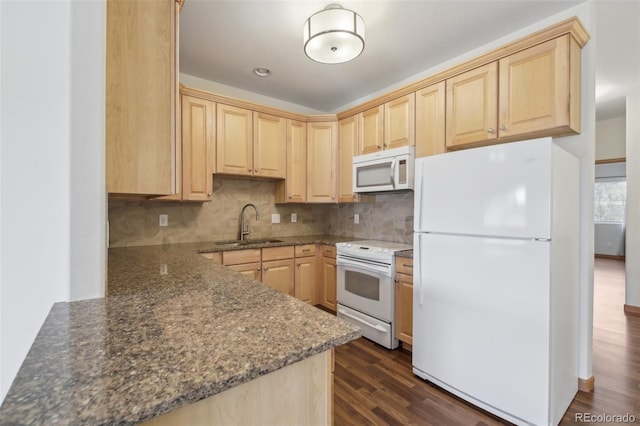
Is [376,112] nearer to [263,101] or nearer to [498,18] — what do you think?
[498,18]

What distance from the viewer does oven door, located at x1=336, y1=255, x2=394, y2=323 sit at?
8.32ft

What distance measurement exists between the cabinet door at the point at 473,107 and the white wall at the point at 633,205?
2.62 metres

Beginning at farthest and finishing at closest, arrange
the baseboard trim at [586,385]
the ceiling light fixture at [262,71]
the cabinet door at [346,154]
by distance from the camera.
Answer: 1. the cabinet door at [346,154]
2. the ceiling light fixture at [262,71]
3. the baseboard trim at [586,385]

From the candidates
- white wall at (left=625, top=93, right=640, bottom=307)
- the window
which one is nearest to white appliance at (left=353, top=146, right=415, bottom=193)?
white wall at (left=625, top=93, right=640, bottom=307)

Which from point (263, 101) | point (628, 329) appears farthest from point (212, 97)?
point (628, 329)

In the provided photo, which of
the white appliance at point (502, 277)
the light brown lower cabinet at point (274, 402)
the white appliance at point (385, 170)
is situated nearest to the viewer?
the light brown lower cabinet at point (274, 402)

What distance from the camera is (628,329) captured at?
9.67 feet

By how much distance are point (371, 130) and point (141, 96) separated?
234cm

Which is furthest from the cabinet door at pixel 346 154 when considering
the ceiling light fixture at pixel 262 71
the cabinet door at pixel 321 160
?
the ceiling light fixture at pixel 262 71

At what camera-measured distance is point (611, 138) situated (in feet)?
16.9

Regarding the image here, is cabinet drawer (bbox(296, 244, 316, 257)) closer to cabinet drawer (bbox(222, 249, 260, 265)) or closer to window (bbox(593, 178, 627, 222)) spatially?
cabinet drawer (bbox(222, 249, 260, 265))

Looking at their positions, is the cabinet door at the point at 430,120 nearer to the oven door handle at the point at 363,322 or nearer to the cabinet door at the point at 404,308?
the cabinet door at the point at 404,308

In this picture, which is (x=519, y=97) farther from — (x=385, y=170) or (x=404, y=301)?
(x=404, y=301)

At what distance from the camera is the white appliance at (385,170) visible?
8.75 ft
